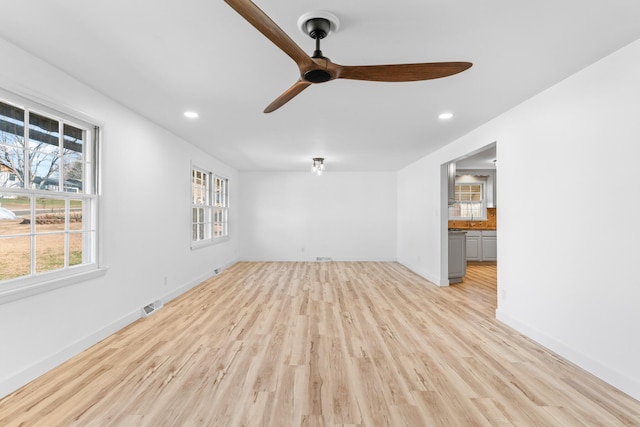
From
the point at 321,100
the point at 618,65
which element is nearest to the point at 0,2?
the point at 321,100

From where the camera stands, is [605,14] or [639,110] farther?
[639,110]

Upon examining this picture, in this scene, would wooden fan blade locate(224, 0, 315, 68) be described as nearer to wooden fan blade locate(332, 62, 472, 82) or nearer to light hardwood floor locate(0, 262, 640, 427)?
wooden fan blade locate(332, 62, 472, 82)

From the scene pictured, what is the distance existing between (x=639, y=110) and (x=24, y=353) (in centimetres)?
461

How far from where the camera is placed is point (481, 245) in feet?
24.6

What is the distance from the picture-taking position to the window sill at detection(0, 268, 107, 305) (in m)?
2.03

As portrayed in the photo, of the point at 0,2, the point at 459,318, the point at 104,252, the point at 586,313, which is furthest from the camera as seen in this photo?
the point at 459,318

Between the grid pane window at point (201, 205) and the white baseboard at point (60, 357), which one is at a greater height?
the grid pane window at point (201, 205)

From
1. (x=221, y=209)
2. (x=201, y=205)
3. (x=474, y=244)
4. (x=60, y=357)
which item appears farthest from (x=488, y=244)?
(x=60, y=357)

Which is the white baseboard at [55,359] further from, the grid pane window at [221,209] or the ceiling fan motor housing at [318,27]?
the grid pane window at [221,209]

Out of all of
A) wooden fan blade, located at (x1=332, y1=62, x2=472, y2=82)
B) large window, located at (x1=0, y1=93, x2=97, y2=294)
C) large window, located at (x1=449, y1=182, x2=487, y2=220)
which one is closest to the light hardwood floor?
large window, located at (x1=0, y1=93, x2=97, y2=294)

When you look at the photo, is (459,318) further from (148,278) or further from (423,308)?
(148,278)

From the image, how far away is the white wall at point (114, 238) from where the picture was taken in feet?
6.97

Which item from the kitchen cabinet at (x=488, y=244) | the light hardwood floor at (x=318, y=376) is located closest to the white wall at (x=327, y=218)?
the kitchen cabinet at (x=488, y=244)

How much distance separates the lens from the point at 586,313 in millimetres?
2357
